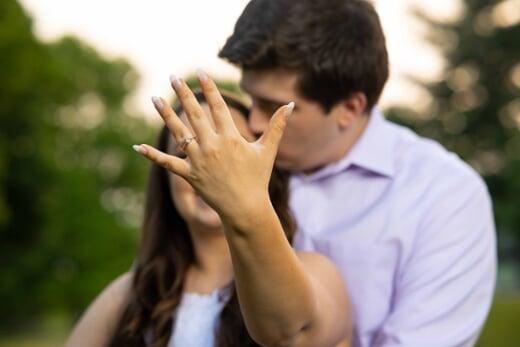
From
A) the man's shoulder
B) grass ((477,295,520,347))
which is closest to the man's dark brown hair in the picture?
the man's shoulder

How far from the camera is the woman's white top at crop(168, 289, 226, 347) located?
340 cm

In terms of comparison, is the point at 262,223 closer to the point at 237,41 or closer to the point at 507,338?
the point at 237,41

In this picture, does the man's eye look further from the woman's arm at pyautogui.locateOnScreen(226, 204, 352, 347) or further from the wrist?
the wrist

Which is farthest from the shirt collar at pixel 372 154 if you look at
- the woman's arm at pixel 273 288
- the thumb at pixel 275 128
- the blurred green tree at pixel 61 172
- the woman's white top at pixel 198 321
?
the blurred green tree at pixel 61 172

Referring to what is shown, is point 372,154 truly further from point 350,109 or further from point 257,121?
point 257,121

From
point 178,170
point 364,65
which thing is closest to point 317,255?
point 364,65

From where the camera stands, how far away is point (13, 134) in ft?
105

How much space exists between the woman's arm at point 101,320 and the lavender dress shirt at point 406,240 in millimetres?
620

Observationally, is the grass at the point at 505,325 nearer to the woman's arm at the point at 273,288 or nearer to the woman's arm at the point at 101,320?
the woman's arm at the point at 101,320

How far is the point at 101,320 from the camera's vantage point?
11.7ft

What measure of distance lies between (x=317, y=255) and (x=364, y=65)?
75 centimetres

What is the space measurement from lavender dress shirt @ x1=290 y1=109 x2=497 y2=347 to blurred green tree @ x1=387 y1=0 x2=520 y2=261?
1270 inches

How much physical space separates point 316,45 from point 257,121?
37 cm

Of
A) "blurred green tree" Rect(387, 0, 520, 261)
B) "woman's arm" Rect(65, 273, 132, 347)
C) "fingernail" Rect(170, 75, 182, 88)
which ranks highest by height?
"fingernail" Rect(170, 75, 182, 88)
